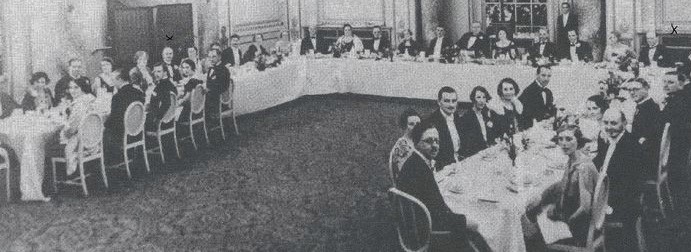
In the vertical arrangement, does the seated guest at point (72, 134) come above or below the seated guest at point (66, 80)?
below

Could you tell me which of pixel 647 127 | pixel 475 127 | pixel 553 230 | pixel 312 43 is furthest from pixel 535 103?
pixel 312 43

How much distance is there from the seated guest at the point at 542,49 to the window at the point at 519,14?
2.12 m

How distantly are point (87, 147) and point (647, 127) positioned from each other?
192 inches

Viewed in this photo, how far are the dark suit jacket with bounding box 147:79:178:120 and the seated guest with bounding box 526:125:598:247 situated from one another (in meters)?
5.01

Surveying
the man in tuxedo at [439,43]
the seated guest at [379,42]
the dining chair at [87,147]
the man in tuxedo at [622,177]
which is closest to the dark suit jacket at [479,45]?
the man in tuxedo at [439,43]

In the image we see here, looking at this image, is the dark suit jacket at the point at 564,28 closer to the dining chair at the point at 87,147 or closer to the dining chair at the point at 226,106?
the dining chair at the point at 226,106

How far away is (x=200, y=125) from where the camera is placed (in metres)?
9.94

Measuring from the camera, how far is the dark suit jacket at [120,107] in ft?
25.8

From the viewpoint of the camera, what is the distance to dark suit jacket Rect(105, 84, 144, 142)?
7.86 m

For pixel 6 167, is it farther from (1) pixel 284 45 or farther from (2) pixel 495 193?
(1) pixel 284 45

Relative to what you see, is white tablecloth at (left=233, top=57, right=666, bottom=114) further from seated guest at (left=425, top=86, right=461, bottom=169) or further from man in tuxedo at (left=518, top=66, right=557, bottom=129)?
seated guest at (left=425, top=86, right=461, bottom=169)

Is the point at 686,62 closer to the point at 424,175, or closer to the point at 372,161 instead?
the point at 372,161

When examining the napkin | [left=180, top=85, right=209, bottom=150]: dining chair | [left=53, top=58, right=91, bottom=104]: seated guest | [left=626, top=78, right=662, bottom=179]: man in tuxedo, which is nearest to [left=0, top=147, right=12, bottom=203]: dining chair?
[left=53, top=58, right=91, bottom=104]: seated guest

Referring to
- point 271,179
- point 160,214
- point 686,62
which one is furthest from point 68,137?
point 686,62
